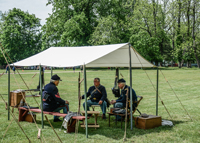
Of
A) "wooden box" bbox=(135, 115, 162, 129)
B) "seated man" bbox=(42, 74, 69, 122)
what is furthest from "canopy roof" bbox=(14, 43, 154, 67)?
"wooden box" bbox=(135, 115, 162, 129)

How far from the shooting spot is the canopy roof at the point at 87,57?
687 centimetres

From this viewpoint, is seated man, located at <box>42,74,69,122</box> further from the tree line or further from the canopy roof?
the tree line

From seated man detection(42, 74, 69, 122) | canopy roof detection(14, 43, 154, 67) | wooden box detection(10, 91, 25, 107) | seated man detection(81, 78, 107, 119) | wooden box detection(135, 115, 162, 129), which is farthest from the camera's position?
wooden box detection(10, 91, 25, 107)

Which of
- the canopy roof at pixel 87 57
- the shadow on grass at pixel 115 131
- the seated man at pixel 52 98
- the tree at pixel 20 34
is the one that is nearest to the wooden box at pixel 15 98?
the canopy roof at pixel 87 57

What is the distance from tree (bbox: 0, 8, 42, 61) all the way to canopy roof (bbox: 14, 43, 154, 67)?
50819 millimetres

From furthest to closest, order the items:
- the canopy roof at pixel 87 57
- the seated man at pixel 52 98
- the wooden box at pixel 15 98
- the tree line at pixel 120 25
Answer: the tree line at pixel 120 25 → the wooden box at pixel 15 98 → the seated man at pixel 52 98 → the canopy roof at pixel 87 57

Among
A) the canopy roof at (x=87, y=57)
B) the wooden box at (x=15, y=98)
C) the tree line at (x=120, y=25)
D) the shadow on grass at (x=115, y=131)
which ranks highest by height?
the tree line at (x=120, y=25)

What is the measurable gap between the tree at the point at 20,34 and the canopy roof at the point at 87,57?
50.8 meters

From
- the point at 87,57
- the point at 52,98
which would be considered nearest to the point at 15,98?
the point at 52,98

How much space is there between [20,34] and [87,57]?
53555 millimetres

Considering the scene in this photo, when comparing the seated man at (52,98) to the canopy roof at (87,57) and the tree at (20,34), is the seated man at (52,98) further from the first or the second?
the tree at (20,34)

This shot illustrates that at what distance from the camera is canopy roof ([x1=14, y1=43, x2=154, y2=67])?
22.5 ft

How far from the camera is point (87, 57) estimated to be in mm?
7043

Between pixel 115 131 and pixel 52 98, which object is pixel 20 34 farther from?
pixel 115 131
